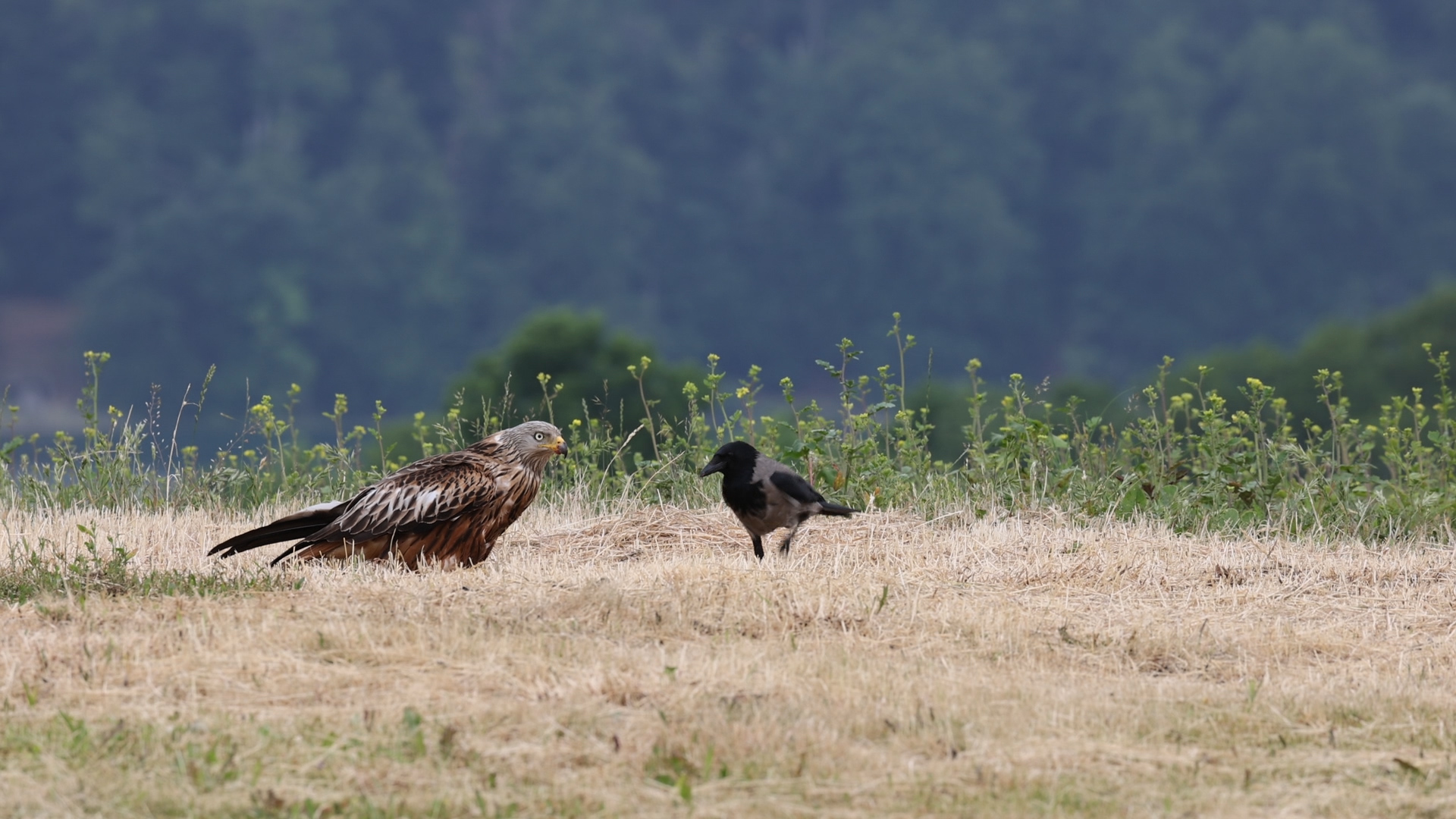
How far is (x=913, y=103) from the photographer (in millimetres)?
128750

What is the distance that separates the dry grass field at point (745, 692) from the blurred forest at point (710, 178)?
321 feet

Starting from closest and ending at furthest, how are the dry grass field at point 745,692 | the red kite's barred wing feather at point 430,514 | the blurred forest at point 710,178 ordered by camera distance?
the dry grass field at point 745,692 → the red kite's barred wing feather at point 430,514 → the blurred forest at point 710,178

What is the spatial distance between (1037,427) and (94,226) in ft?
387

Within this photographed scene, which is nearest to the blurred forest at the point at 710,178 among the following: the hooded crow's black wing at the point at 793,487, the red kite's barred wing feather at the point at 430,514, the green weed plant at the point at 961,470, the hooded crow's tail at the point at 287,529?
the green weed plant at the point at 961,470

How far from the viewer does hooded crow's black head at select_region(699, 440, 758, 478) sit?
8.86 metres

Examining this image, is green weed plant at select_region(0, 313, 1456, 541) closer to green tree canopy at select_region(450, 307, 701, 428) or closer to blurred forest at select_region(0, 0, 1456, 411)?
green tree canopy at select_region(450, 307, 701, 428)

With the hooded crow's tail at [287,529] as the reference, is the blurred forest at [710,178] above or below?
above

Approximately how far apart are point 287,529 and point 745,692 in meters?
3.67

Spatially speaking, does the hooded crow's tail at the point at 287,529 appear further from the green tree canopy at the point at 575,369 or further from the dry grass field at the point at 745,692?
the green tree canopy at the point at 575,369

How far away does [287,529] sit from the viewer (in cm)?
888

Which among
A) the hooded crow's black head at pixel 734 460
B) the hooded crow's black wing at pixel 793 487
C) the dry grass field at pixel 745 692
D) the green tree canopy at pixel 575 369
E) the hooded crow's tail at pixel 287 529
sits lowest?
the dry grass field at pixel 745 692

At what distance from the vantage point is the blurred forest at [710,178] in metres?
112

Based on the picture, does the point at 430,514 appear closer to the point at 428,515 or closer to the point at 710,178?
the point at 428,515

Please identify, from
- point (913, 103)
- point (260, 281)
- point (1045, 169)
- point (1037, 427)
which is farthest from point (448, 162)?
point (1037, 427)
